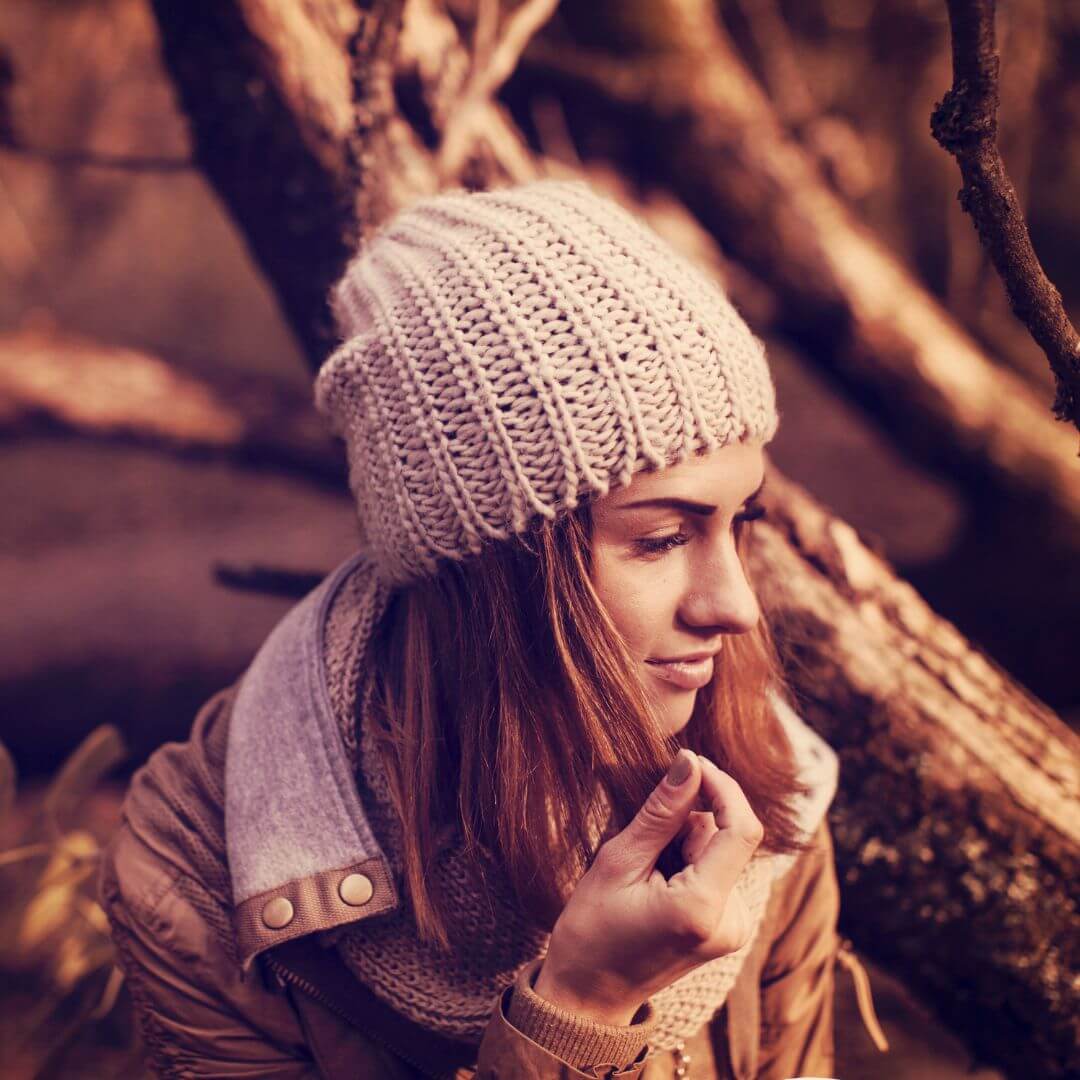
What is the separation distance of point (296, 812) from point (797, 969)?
0.89m

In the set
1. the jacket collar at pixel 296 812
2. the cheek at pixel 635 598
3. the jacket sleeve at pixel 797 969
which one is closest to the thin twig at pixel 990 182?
the cheek at pixel 635 598

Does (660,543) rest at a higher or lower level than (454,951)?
higher

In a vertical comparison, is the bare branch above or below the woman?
below

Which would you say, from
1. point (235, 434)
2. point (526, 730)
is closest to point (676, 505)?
point (526, 730)

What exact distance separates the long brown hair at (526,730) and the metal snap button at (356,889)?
2.5 inches

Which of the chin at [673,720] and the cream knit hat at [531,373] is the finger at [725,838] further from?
the cream knit hat at [531,373]

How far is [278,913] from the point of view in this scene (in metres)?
1.33

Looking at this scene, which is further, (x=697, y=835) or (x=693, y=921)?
(x=697, y=835)

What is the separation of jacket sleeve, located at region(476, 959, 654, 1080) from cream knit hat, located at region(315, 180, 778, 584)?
0.59 meters

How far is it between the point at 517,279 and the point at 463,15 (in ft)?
4.82

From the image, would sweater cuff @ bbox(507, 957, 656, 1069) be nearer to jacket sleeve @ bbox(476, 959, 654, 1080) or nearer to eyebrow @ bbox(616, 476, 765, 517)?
jacket sleeve @ bbox(476, 959, 654, 1080)

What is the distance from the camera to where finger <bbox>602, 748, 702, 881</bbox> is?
3.84 feet

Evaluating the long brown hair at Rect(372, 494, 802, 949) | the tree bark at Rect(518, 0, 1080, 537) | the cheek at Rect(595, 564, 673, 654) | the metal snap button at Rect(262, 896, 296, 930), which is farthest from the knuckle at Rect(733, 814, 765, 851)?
the tree bark at Rect(518, 0, 1080, 537)

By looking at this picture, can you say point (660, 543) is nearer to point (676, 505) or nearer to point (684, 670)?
point (676, 505)
